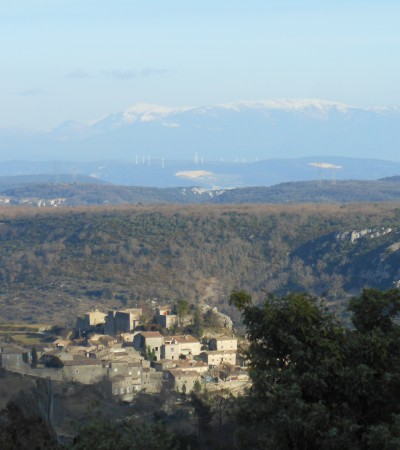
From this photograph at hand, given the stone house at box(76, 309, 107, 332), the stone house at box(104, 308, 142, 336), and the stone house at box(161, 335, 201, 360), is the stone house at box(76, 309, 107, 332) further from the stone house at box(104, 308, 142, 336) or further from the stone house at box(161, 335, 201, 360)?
Answer: the stone house at box(161, 335, 201, 360)

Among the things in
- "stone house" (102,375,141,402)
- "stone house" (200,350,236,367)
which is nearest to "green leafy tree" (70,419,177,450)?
"stone house" (102,375,141,402)

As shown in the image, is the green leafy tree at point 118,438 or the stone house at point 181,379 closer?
the green leafy tree at point 118,438

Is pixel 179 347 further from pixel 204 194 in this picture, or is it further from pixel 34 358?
pixel 204 194

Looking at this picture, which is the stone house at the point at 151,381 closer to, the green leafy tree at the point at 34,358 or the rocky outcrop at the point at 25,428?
the green leafy tree at the point at 34,358

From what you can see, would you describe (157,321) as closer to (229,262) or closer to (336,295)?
(336,295)

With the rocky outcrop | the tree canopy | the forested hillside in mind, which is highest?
the tree canopy

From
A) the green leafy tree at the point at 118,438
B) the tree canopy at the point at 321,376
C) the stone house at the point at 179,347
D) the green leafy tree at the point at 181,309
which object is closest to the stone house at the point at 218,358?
the stone house at the point at 179,347
